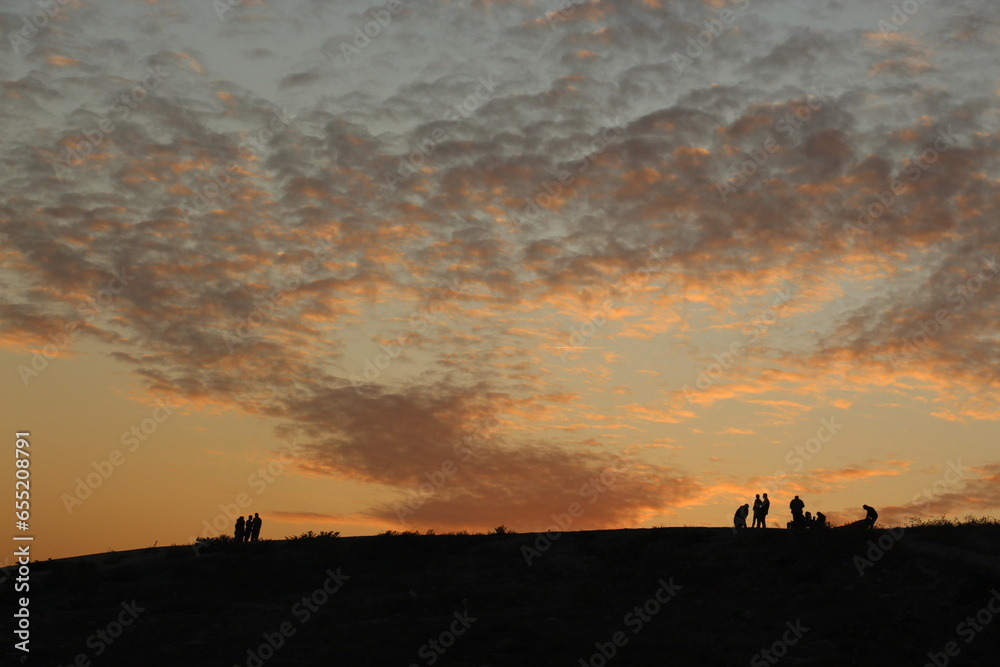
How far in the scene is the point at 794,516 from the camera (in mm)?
40281

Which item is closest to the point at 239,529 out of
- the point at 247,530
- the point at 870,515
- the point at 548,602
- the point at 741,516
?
the point at 247,530

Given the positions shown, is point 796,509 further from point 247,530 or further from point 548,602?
point 247,530

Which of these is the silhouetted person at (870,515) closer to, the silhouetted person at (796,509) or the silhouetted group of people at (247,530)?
the silhouetted person at (796,509)

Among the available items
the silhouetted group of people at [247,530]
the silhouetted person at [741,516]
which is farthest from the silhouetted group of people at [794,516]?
the silhouetted group of people at [247,530]

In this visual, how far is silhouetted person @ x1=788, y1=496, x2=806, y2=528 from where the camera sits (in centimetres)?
3997

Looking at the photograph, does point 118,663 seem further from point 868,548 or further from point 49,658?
point 868,548

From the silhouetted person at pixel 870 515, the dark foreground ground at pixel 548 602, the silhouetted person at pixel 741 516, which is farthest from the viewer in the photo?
the silhouetted person at pixel 741 516

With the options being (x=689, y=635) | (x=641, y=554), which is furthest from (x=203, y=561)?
(x=689, y=635)

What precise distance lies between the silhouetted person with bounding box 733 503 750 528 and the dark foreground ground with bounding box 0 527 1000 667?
7.63ft

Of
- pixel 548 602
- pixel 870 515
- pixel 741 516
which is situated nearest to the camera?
pixel 548 602

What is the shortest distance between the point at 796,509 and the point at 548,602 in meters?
13.4

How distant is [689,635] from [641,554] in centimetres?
903

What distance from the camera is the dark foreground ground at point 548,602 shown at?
28.3 meters

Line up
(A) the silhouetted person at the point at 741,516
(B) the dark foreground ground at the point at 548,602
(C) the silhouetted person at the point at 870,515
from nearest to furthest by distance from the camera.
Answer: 1. (B) the dark foreground ground at the point at 548,602
2. (C) the silhouetted person at the point at 870,515
3. (A) the silhouetted person at the point at 741,516
